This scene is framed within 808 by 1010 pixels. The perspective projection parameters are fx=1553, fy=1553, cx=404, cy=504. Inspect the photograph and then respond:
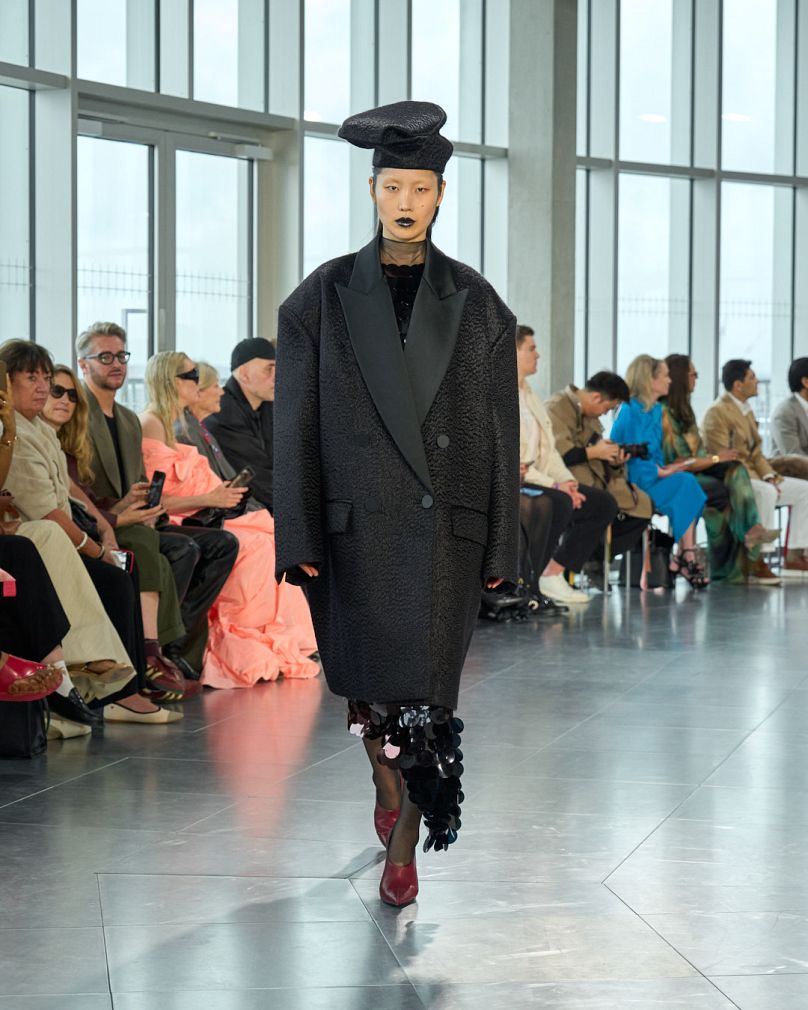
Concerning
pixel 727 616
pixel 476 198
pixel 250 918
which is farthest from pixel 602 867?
pixel 476 198

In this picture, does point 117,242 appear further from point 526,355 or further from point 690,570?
point 690,570

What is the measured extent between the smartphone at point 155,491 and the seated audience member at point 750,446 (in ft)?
16.6

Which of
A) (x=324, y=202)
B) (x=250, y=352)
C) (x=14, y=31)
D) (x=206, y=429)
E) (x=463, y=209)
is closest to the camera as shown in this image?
(x=206, y=429)

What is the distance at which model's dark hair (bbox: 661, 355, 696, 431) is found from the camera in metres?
9.59

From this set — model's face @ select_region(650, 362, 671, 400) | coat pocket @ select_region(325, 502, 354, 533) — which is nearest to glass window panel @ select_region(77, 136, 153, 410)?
model's face @ select_region(650, 362, 671, 400)

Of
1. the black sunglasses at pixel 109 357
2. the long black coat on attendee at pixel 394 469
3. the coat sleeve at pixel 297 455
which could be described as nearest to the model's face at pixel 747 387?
the black sunglasses at pixel 109 357

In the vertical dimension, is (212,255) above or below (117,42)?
below

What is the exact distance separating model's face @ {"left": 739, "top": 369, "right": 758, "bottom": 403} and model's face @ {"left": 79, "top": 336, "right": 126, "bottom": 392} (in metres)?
5.41

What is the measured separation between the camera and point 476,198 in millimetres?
10891

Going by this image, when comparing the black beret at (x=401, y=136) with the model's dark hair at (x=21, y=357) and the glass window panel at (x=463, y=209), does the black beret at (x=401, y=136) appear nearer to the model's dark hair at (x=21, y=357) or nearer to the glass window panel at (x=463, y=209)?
the model's dark hair at (x=21, y=357)

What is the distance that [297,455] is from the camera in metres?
2.98

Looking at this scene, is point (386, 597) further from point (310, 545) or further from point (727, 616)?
point (727, 616)

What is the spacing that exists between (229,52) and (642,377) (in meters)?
3.09

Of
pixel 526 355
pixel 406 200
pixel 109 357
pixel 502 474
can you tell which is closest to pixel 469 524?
pixel 502 474
